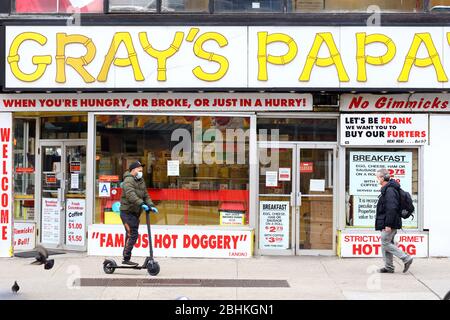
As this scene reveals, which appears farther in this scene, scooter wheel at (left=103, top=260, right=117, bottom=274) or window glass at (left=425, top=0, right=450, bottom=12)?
window glass at (left=425, top=0, right=450, bottom=12)

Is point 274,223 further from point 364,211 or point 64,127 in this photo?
point 64,127

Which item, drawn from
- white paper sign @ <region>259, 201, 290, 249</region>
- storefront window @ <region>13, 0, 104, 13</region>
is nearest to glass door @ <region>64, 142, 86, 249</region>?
storefront window @ <region>13, 0, 104, 13</region>

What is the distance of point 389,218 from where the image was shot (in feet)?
36.4

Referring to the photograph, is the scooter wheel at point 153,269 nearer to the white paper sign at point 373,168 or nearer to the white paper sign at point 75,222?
the white paper sign at point 75,222

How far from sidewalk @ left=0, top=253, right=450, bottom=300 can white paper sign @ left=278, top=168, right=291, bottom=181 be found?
150cm

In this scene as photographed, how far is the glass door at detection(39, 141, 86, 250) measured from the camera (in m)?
13.8

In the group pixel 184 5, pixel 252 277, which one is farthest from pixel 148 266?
pixel 184 5

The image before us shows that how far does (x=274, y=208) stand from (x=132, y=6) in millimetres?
4612

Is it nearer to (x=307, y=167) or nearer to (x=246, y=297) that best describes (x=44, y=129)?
(x=307, y=167)

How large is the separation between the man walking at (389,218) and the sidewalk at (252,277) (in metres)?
0.35

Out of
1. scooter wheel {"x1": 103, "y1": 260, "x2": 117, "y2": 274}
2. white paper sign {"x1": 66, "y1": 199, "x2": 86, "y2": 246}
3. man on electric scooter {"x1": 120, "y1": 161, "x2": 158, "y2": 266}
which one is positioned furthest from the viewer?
white paper sign {"x1": 66, "y1": 199, "x2": 86, "y2": 246}

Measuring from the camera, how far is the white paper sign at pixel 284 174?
13055mm

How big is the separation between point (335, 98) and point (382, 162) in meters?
1.49

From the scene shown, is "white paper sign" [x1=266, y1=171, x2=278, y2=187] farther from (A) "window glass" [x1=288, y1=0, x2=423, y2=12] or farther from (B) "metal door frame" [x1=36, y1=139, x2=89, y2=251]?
(B) "metal door frame" [x1=36, y1=139, x2=89, y2=251]
